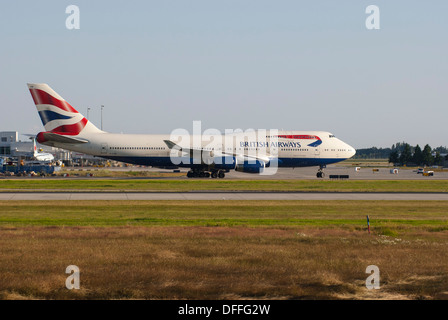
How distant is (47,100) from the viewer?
208ft

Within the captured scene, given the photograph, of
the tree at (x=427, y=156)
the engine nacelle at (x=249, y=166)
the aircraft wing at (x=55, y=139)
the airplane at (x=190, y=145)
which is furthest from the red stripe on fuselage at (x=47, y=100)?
the tree at (x=427, y=156)

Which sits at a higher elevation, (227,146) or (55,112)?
(55,112)

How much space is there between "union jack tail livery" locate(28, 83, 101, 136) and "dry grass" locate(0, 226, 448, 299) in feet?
141

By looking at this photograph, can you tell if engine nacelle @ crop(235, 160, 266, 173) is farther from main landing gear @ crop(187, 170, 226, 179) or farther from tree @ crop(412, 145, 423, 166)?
tree @ crop(412, 145, 423, 166)

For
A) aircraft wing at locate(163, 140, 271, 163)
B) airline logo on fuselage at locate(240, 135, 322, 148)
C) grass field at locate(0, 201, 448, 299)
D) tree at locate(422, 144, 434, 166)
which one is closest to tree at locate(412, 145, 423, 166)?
tree at locate(422, 144, 434, 166)

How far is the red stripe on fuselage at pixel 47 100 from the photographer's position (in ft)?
206

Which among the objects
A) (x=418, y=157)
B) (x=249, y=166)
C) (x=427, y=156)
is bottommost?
(x=249, y=166)

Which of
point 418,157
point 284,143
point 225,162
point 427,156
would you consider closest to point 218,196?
point 225,162

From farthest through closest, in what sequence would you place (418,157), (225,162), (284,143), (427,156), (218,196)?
(418,157), (427,156), (284,143), (225,162), (218,196)

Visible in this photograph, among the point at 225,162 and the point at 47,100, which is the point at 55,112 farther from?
the point at 225,162

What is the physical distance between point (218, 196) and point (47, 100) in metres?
32.3

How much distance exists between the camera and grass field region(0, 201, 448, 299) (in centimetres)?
1316
